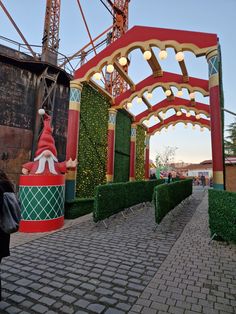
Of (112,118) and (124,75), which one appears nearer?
(124,75)

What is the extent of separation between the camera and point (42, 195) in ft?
21.2

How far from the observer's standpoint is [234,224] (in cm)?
518

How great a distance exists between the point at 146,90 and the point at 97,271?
965cm

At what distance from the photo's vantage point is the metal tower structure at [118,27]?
23991mm

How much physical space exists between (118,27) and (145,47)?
19603mm

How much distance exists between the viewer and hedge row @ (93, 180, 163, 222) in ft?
22.7

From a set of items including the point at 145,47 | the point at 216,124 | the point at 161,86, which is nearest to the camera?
the point at 216,124

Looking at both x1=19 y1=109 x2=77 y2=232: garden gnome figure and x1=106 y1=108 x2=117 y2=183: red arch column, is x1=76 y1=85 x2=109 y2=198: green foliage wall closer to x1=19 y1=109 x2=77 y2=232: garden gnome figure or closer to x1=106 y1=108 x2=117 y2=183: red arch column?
x1=106 y1=108 x2=117 y2=183: red arch column

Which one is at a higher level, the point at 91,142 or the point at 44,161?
the point at 91,142

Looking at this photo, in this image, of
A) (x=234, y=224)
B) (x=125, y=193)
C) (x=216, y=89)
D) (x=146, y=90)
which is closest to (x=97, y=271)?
(x=234, y=224)

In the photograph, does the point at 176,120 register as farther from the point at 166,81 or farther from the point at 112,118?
the point at 112,118

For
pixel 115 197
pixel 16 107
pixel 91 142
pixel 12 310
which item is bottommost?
pixel 12 310

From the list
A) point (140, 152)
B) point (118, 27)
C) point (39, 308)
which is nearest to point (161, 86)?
point (140, 152)

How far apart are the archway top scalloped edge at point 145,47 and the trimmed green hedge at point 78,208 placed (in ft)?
17.2
